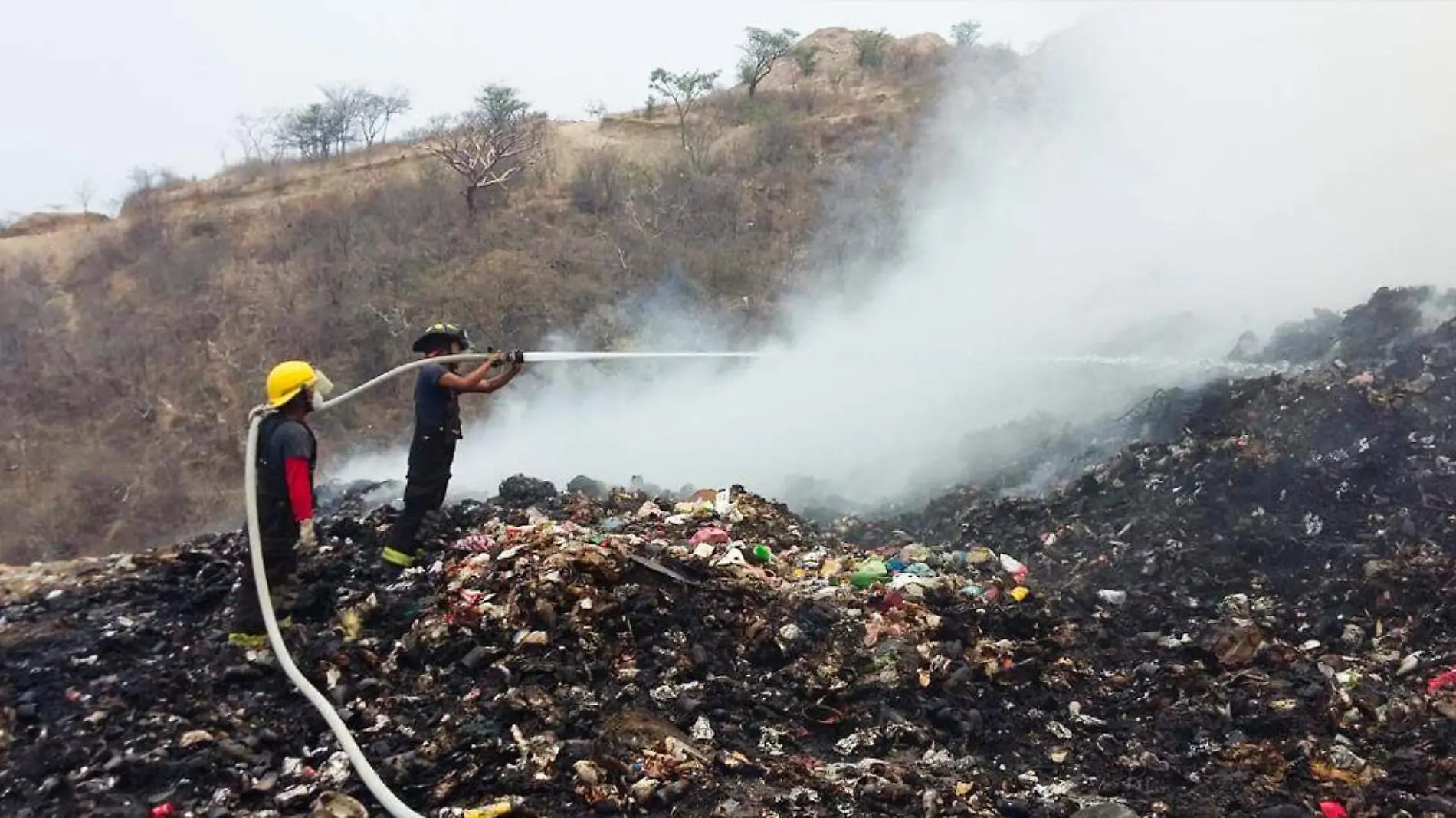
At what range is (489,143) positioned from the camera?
22.7 meters

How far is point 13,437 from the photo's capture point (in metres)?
16.4

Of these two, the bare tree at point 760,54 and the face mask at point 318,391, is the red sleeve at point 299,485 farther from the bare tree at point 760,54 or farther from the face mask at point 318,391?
the bare tree at point 760,54

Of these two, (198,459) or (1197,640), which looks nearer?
(1197,640)

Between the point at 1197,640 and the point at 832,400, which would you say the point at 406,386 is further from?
the point at 1197,640

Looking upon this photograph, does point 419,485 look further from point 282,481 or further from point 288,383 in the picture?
point 288,383

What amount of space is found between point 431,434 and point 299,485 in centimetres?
102

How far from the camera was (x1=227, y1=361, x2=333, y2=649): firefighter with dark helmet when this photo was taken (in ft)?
15.7

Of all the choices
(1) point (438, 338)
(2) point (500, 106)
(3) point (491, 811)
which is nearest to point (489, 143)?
(2) point (500, 106)

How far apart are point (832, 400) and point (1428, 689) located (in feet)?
29.4

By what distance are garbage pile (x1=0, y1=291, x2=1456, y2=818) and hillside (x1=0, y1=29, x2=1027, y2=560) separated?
32.8 feet

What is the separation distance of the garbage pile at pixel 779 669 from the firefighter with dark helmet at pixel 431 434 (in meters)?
0.23

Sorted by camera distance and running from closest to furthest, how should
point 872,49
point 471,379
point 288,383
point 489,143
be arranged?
1. point 288,383
2. point 471,379
3. point 489,143
4. point 872,49

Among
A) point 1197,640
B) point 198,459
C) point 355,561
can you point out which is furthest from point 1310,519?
point 198,459

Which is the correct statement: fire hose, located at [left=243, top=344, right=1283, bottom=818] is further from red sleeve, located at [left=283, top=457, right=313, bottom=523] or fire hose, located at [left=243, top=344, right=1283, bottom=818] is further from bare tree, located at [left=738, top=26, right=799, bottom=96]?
bare tree, located at [left=738, top=26, right=799, bottom=96]
